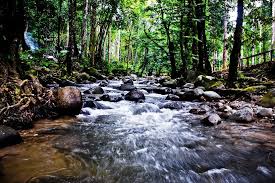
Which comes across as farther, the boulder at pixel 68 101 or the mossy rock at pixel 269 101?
the mossy rock at pixel 269 101

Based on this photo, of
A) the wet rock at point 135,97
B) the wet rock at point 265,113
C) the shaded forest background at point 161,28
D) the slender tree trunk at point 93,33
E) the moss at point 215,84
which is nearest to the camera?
the wet rock at point 265,113

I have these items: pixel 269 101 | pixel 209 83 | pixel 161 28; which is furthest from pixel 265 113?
pixel 161 28

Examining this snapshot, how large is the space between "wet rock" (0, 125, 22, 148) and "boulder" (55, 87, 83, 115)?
2.19 meters

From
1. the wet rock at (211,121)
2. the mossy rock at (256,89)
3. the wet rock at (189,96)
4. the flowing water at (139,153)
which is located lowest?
the flowing water at (139,153)

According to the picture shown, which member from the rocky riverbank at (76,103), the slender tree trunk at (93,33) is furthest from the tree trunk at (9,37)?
the slender tree trunk at (93,33)

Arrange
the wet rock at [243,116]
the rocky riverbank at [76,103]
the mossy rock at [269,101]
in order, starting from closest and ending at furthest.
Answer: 1. the rocky riverbank at [76,103]
2. the wet rock at [243,116]
3. the mossy rock at [269,101]

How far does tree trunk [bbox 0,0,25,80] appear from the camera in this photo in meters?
6.43

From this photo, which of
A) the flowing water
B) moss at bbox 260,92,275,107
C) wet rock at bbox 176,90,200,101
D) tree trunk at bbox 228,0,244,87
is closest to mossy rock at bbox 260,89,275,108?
moss at bbox 260,92,275,107

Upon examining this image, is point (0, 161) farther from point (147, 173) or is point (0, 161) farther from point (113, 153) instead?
point (147, 173)

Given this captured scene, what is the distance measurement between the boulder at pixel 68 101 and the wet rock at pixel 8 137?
7.18 feet

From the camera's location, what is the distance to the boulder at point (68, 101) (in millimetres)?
6680

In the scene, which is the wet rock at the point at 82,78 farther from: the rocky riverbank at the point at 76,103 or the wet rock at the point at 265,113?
the wet rock at the point at 265,113

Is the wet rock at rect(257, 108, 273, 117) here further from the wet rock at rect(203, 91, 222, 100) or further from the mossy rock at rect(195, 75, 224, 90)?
the mossy rock at rect(195, 75, 224, 90)

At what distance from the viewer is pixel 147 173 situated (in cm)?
365
